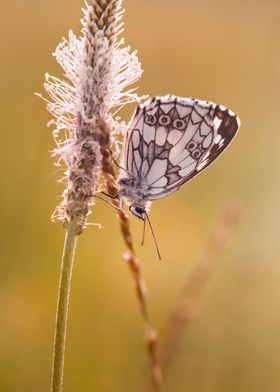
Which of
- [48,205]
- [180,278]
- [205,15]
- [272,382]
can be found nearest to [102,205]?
[48,205]

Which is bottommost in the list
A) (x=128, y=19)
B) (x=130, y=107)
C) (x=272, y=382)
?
(x=272, y=382)

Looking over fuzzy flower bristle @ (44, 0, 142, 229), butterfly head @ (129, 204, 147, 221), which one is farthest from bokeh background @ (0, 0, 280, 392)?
fuzzy flower bristle @ (44, 0, 142, 229)

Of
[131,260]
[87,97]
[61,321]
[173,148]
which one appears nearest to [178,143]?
[173,148]

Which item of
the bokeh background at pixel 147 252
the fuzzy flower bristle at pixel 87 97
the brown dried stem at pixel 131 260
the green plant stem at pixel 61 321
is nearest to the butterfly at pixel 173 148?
the fuzzy flower bristle at pixel 87 97

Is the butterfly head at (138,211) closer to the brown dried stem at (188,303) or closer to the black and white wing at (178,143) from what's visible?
the black and white wing at (178,143)

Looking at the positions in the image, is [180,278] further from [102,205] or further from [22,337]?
[22,337]

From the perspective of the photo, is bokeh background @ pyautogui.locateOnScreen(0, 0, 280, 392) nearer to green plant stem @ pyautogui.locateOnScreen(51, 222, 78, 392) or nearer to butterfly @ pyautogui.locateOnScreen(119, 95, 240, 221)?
butterfly @ pyautogui.locateOnScreen(119, 95, 240, 221)
